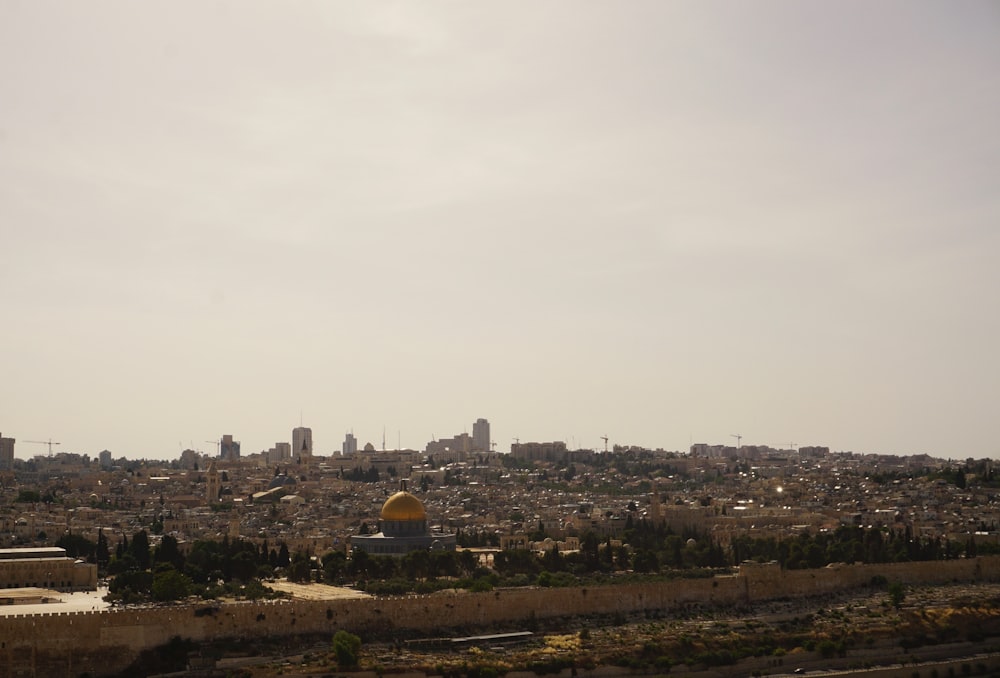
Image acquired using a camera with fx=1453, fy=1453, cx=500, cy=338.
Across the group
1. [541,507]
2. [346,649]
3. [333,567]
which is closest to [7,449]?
[541,507]

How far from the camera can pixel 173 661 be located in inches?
1667

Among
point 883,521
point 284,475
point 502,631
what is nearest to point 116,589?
point 502,631

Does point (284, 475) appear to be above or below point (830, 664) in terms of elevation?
above

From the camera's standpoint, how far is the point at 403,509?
6888 cm

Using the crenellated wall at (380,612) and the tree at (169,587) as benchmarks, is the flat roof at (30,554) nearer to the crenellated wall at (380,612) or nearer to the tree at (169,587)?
the tree at (169,587)

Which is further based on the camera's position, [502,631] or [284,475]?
[284,475]

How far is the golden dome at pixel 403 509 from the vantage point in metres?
68.7

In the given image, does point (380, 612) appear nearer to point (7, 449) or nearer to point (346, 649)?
point (346, 649)

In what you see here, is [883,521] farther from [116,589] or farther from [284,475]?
[284,475]

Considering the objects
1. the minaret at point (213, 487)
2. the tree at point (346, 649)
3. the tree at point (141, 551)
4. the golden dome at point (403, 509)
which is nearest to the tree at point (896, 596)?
the tree at point (346, 649)

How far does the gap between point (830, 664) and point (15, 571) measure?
98.9ft

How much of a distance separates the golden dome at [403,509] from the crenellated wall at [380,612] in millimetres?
17643

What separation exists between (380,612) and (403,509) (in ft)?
71.0

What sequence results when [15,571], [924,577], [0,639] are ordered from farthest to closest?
[924,577], [15,571], [0,639]
